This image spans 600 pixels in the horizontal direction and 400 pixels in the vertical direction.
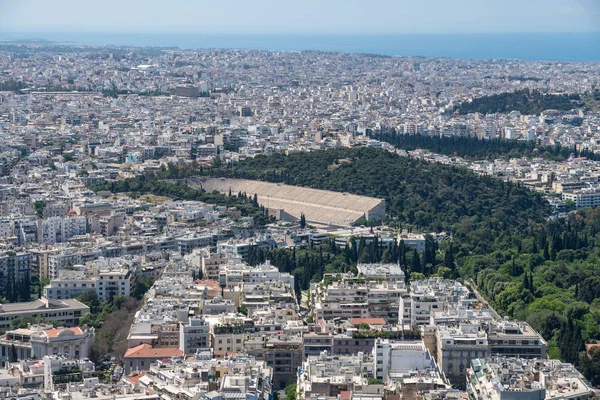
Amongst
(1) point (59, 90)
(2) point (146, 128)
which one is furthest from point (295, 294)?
(1) point (59, 90)

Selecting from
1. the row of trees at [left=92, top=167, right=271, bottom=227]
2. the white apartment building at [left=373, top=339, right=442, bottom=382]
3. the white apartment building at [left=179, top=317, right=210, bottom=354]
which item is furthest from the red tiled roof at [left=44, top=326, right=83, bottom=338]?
the row of trees at [left=92, top=167, right=271, bottom=227]

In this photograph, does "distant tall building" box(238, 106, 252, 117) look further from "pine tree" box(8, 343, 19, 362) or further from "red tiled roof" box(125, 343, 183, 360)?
"red tiled roof" box(125, 343, 183, 360)

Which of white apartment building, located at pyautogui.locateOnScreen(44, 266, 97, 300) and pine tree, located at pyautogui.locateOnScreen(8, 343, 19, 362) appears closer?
pine tree, located at pyautogui.locateOnScreen(8, 343, 19, 362)

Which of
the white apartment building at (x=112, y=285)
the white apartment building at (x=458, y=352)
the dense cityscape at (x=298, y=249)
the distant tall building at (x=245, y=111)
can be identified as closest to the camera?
the dense cityscape at (x=298, y=249)

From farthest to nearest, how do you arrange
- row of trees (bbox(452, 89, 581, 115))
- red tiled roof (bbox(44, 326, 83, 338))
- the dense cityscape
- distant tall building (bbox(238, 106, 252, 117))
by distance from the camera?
A: row of trees (bbox(452, 89, 581, 115)), distant tall building (bbox(238, 106, 252, 117)), red tiled roof (bbox(44, 326, 83, 338)), the dense cityscape

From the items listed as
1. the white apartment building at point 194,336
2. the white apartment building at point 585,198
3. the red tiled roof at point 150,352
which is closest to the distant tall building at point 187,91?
the white apartment building at point 585,198

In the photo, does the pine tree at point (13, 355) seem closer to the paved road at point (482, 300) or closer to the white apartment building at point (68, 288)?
the white apartment building at point (68, 288)

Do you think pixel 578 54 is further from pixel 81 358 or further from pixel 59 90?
pixel 81 358
